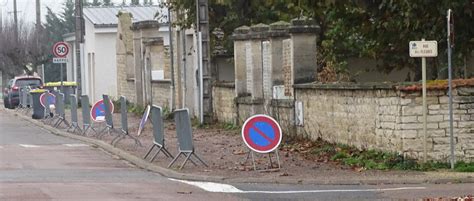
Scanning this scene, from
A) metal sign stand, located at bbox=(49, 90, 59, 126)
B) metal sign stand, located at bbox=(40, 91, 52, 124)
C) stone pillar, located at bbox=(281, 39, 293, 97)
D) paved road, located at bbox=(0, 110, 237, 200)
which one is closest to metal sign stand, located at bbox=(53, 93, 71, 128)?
metal sign stand, located at bbox=(49, 90, 59, 126)

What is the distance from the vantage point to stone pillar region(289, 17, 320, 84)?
21125 millimetres

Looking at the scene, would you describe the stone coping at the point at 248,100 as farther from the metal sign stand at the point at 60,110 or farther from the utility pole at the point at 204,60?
the metal sign stand at the point at 60,110

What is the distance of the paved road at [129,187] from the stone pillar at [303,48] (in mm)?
4436

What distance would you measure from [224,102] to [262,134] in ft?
36.9

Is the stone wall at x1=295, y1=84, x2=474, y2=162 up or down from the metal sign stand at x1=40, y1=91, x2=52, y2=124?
up

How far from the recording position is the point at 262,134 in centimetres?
1673

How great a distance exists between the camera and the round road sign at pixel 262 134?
54.6 feet

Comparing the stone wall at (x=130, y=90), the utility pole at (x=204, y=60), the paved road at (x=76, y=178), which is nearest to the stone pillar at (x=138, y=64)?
the stone wall at (x=130, y=90)

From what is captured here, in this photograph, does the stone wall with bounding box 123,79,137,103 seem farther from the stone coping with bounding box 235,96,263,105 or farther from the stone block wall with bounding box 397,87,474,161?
the stone block wall with bounding box 397,87,474,161

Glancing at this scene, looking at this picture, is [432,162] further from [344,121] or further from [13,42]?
[13,42]

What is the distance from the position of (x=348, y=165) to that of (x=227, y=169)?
2.01 meters

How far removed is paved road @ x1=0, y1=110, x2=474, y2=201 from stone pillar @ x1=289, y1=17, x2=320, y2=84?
4436mm

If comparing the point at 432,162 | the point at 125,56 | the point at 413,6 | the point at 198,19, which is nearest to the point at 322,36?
the point at 198,19

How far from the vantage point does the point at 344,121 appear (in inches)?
741
